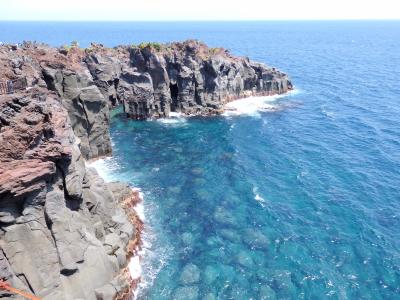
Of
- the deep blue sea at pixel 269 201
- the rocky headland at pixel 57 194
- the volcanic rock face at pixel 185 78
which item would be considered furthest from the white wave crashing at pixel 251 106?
the rocky headland at pixel 57 194

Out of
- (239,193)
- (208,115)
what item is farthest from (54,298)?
(208,115)

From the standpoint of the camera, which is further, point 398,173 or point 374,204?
point 398,173

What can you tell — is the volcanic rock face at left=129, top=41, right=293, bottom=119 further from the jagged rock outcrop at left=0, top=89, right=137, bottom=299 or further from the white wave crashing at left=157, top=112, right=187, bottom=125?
the jagged rock outcrop at left=0, top=89, right=137, bottom=299

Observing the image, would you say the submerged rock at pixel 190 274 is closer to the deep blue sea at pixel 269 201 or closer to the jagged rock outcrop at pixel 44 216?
the deep blue sea at pixel 269 201

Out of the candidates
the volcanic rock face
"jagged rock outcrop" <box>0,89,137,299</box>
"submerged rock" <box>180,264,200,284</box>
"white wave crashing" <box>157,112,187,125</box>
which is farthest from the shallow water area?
"jagged rock outcrop" <box>0,89,137,299</box>

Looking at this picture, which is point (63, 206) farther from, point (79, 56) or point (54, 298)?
point (79, 56)

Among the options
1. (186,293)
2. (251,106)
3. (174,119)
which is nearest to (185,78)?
(174,119)
